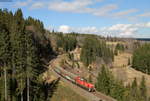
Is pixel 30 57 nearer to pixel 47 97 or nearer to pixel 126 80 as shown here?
pixel 47 97

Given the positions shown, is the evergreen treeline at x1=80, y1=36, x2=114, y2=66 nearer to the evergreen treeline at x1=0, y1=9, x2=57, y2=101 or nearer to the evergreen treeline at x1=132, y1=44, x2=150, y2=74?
the evergreen treeline at x1=132, y1=44, x2=150, y2=74

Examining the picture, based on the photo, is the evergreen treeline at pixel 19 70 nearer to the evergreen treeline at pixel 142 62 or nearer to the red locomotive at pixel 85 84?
the red locomotive at pixel 85 84

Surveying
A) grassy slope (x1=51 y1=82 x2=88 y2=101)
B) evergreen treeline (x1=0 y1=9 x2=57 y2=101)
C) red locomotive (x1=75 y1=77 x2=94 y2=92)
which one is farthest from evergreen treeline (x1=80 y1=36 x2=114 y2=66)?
evergreen treeline (x1=0 y1=9 x2=57 y2=101)

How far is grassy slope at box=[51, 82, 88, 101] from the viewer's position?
47037 mm

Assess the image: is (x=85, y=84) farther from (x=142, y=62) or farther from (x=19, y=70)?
(x=142, y=62)

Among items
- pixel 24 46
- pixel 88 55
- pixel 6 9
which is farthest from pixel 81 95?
pixel 88 55

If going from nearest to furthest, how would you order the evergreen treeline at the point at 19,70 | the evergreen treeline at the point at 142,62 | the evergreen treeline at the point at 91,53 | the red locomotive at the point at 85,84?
the evergreen treeline at the point at 19,70
the red locomotive at the point at 85,84
the evergreen treeline at the point at 142,62
the evergreen treeline at the point at 91,53

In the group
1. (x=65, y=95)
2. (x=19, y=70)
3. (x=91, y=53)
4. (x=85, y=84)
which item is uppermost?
(x=19, y=70)

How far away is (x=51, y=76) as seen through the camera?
6097 centimetres

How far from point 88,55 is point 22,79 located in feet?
299

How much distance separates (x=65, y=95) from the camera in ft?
159

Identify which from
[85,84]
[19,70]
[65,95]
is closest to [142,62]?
[85,84]

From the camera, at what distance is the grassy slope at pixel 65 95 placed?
154ft

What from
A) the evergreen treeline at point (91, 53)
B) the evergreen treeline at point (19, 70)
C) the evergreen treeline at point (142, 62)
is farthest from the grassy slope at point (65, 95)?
the evergreen treeline at point (142, 62)
